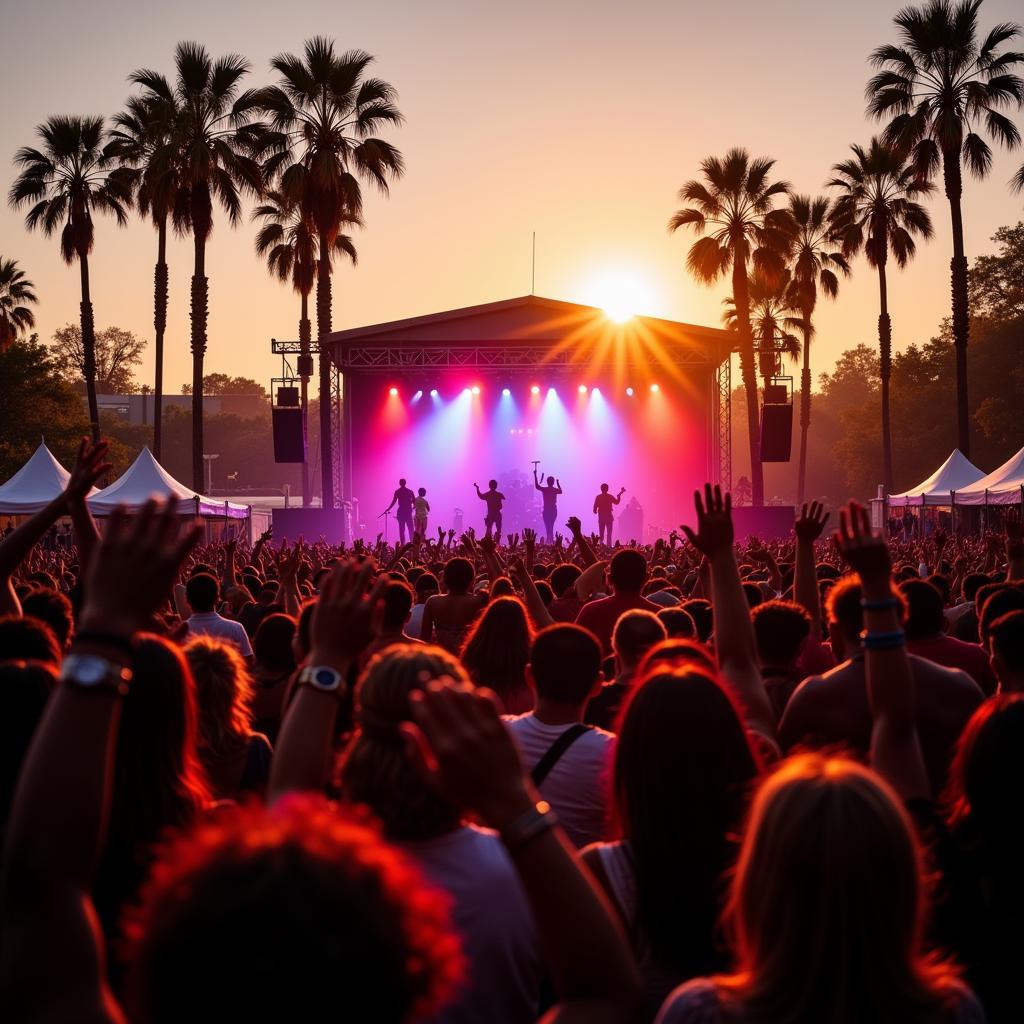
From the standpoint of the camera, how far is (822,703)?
415 cm

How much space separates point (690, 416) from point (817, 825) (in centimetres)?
3550

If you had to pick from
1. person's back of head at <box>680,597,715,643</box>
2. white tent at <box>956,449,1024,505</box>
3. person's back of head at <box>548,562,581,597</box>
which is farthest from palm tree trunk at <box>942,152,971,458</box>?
person's back of head at <box>680,597,715,643</box>

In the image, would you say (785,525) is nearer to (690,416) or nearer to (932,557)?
(690,416)

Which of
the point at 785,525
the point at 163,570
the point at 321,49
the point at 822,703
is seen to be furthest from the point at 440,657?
the point at 321,49

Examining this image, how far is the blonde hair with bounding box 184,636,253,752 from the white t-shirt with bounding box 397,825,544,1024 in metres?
1.57

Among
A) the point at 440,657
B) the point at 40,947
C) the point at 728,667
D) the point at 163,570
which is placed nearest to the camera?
the point at 40,947

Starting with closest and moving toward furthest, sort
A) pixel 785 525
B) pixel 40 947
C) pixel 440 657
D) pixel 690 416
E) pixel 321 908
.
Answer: pixel 321 908
pixel 40 947
pixel 440 657
pixel 785 525
pixel 690 416

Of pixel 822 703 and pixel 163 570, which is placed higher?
pixel 163 570

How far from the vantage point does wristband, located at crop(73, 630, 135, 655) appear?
5.74 feet

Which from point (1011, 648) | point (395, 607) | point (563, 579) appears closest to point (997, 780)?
point (1011, 648)

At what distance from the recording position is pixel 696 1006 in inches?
70.2

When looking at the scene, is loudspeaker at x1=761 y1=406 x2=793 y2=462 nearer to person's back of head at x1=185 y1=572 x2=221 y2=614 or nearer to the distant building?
person's back of head at x1=185 y1=572 x2=221 y2=614

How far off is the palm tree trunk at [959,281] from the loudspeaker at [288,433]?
54.0 ft

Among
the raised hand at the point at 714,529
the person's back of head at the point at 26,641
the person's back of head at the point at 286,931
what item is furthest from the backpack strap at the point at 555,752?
the person's back of head at the point at 286,931
